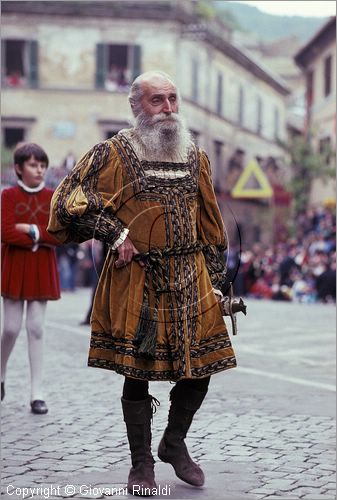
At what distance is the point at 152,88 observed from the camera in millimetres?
5141

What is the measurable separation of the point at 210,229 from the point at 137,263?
0.44m

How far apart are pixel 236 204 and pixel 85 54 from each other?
9.02 metres

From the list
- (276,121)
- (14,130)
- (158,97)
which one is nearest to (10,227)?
(158,97)

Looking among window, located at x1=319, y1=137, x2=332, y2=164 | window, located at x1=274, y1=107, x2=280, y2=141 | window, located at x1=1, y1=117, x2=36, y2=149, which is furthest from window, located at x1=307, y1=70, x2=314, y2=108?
window, located at x1=1, y1=117, x2=36, y2=149

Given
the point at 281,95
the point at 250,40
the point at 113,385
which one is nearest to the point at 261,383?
the point at 113,385

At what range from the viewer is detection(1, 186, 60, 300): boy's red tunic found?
7605mm

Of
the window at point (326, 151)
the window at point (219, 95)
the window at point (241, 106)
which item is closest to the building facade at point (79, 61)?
the window at point (326, 151)

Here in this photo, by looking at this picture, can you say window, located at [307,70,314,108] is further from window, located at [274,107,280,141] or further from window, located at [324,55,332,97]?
window, located at [274,107,280,141]

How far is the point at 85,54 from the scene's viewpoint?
4044 centimetres

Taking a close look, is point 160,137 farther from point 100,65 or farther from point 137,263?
point 100,65

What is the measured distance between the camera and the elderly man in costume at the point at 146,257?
16.6 ft

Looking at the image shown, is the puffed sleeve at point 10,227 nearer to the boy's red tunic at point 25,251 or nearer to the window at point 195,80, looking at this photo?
the boy's red tunic at point 25,251

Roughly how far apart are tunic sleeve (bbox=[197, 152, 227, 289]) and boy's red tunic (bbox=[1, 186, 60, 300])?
2.43m

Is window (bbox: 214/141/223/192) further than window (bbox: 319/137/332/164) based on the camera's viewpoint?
Yes
